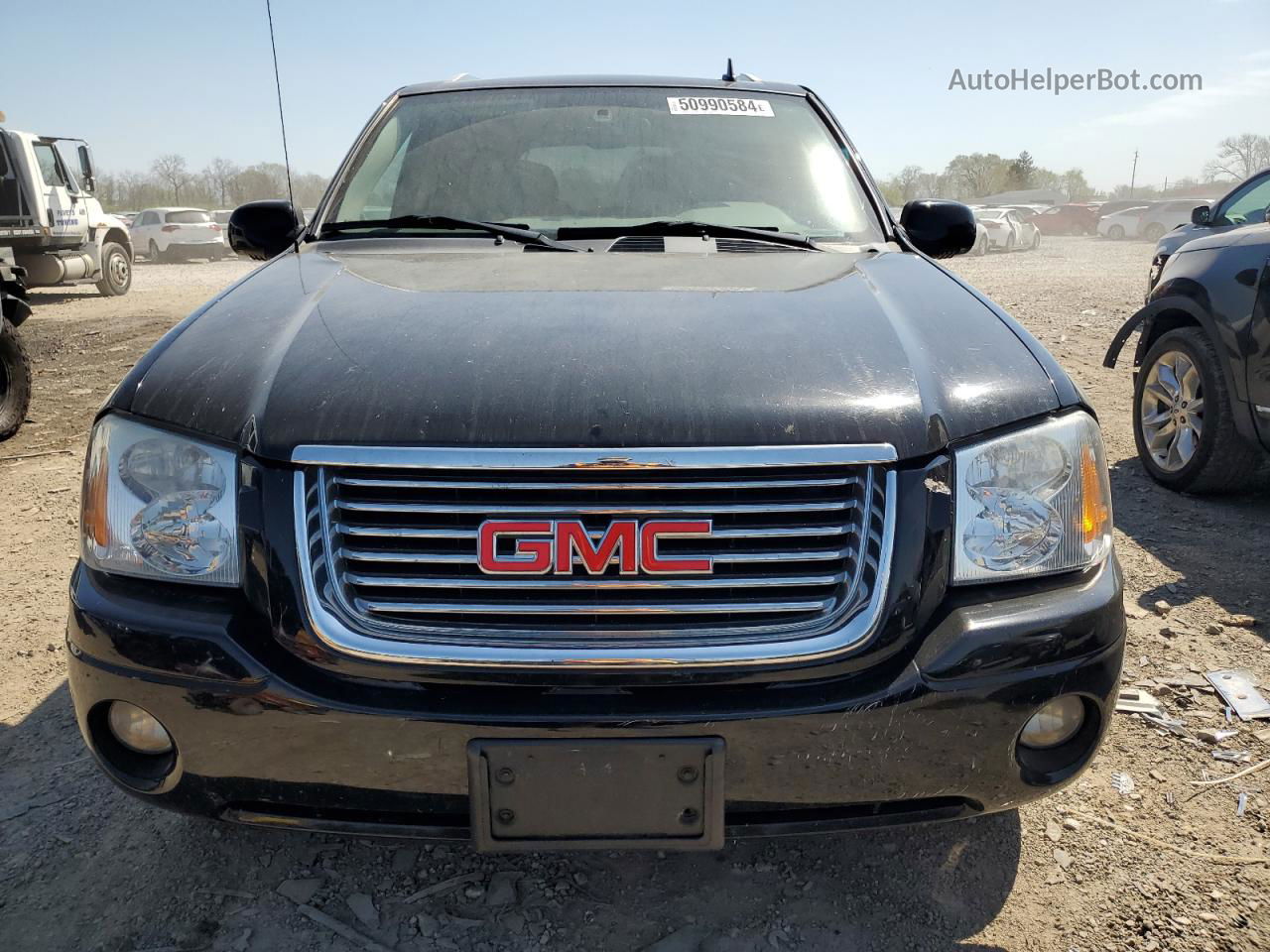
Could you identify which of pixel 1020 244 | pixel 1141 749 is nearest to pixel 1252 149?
pixel 1020 244

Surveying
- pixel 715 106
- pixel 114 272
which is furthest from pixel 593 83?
pixel 114 272

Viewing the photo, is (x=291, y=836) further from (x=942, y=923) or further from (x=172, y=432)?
(x=942, y=923)

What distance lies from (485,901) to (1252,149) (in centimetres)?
8903

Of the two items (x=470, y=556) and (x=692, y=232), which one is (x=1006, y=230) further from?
(x=470, y=556)

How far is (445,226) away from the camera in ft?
9.10

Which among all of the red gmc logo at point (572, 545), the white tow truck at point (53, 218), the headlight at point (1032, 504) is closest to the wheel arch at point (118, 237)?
the white tow truck at point (53, 218)

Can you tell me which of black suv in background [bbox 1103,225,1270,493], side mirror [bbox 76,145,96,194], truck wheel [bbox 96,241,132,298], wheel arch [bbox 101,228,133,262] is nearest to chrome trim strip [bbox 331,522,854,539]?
black suv in background [bbox 1103,225,1270,493]

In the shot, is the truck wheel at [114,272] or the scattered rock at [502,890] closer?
the scattered rock at [502,890]

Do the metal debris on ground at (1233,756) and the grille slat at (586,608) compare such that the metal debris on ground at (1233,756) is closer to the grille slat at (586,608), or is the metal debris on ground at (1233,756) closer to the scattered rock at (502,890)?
the grille slat at (586,608)

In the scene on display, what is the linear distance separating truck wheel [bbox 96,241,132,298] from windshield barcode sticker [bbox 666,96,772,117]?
52.3ft

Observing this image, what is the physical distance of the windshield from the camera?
9.44 feet

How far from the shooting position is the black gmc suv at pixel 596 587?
1.62 m

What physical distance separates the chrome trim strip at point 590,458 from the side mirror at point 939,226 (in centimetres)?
171

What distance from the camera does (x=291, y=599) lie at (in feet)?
5.41
